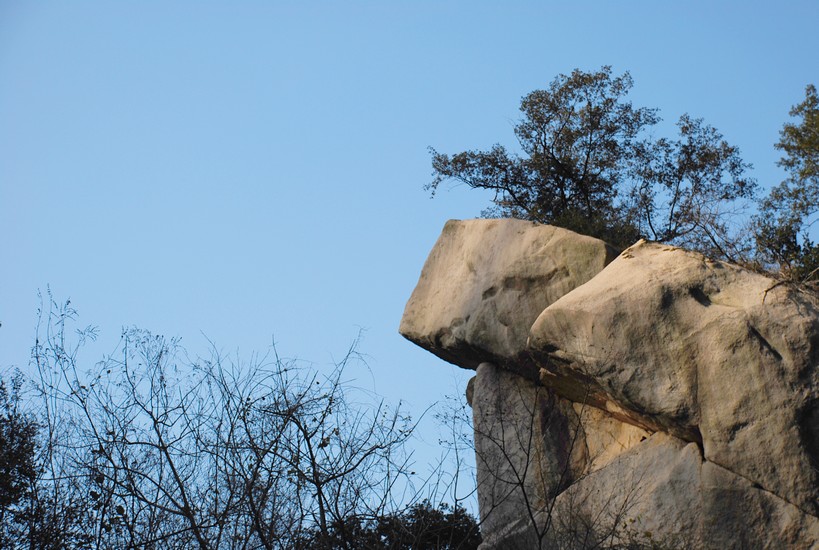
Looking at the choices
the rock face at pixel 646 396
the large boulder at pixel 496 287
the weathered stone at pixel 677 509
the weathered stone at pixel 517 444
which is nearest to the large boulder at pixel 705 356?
the rock face at pixel 646 396

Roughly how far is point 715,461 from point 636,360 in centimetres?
160

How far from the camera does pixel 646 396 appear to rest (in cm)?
1324

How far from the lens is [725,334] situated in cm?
1298

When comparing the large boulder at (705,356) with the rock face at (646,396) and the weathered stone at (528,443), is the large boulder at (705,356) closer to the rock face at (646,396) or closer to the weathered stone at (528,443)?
the rock face at (646,396)

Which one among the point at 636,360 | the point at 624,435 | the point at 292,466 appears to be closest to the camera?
the point at 292,466

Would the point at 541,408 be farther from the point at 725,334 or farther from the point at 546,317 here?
the point at 725,334

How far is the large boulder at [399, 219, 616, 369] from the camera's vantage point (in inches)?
604

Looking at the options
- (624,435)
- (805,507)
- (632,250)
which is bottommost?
(805,507)

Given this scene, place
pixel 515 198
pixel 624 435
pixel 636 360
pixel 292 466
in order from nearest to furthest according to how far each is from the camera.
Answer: pixel 292 466 < pixel 636 360 < pixel 624 435 < pixel 515 198

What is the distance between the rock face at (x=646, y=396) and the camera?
41.1ft

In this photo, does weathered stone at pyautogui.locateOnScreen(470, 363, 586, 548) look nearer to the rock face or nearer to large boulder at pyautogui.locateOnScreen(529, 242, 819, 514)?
the rock face

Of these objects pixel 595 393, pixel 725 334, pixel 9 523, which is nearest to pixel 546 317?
pixel 595 393

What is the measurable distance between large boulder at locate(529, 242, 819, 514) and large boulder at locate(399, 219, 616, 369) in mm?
1109

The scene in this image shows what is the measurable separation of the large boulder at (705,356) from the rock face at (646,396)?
0.06 ft
